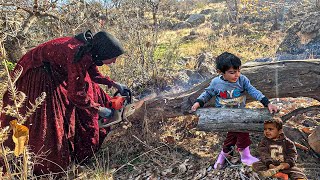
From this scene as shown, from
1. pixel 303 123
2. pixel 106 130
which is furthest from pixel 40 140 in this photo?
pixel 303 123

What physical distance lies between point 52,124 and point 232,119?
5.92ft

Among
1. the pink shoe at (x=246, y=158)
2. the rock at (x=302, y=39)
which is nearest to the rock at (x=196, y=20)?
the rock at (x=302, y=39)

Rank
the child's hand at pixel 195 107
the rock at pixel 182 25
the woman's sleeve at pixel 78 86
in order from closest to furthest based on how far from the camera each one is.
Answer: the child's hand at pixel 195 107, the woman's sleeve at pixel 78 86, the rock at pixel 182 25

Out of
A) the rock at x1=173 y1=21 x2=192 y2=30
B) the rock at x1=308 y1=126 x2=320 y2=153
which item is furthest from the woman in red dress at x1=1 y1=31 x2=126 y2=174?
the rock at x1=173 y1=21 x2=192 y2=30

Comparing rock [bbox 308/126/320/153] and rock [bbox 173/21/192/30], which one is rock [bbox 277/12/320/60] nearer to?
rock [bbox 308/126/320/153]

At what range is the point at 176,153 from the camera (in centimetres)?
346

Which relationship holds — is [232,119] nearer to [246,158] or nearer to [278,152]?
[246,158]

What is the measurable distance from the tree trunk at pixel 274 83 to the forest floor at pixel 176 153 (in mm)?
300

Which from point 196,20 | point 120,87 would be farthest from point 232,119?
point 196,20

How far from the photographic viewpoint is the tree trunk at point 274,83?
10.5ft

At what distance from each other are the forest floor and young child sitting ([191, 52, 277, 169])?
4.4 inches

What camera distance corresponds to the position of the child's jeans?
2.90 meters

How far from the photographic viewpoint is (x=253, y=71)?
3.43 m

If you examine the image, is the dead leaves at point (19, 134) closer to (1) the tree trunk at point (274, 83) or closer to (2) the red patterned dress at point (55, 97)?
(2) the red patterned dress at point (55, 97)
